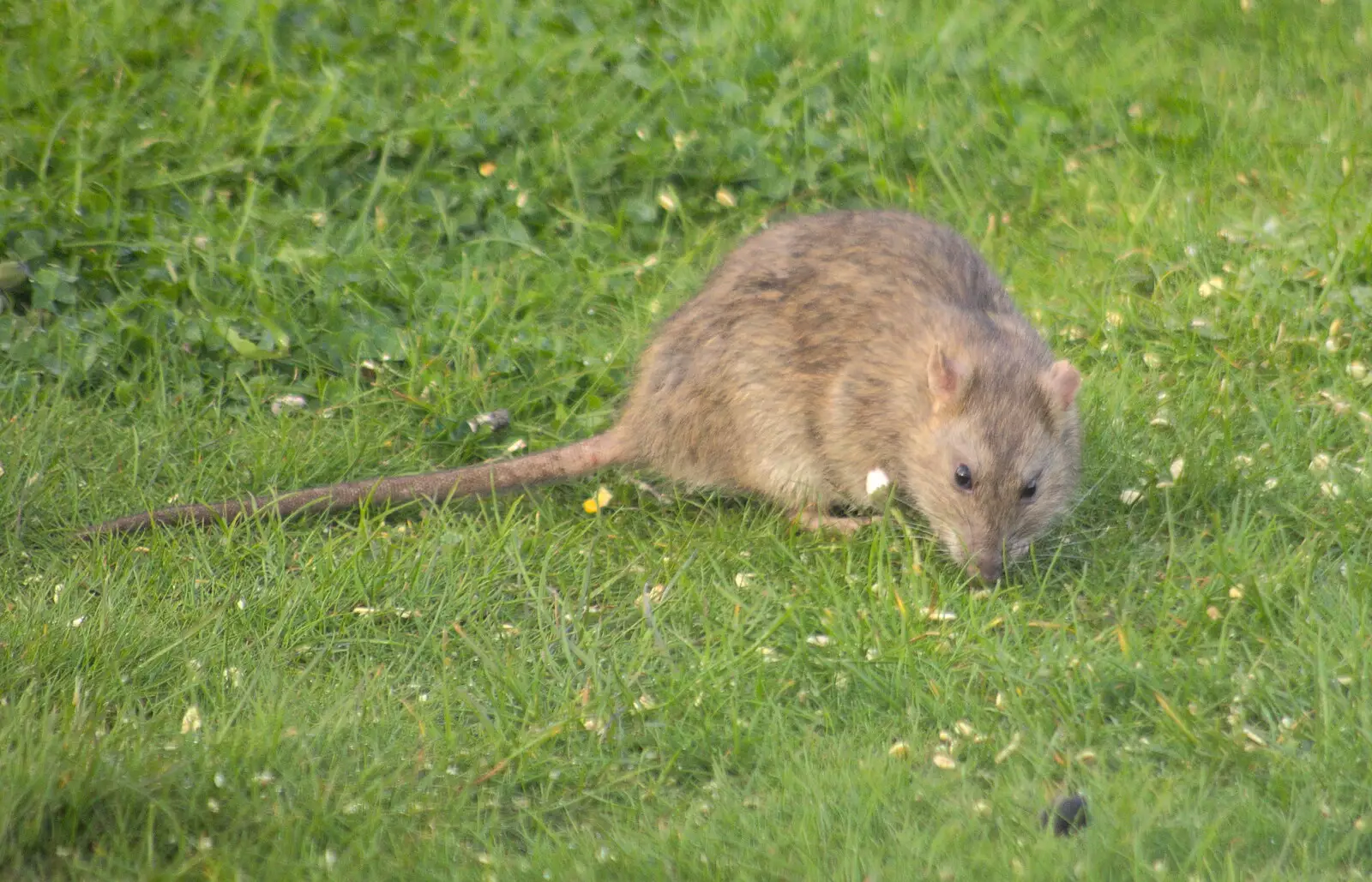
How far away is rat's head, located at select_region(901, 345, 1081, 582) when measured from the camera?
4.27 meters

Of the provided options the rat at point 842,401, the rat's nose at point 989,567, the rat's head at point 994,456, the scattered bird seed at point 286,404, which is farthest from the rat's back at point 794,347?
the scattered bird seed at point 286,404

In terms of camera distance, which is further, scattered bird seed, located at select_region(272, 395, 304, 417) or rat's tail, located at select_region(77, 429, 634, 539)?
scattered bird seed, located at select_region(272, 395, 304, 417)

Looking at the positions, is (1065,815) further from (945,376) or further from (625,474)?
(625,474)

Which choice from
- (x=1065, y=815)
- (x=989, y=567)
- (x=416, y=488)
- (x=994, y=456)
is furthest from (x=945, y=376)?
(x=416, y=488)

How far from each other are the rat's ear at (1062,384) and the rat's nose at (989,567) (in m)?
0.47

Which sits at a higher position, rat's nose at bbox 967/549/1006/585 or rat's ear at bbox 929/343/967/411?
rat's ear at bbox 929/343/967/411

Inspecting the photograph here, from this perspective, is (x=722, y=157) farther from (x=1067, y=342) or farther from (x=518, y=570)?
(x=518, y=570)

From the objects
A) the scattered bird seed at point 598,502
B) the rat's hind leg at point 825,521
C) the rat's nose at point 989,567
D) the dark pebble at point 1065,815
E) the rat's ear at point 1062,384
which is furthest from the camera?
the scattered bird seed at point 598,502

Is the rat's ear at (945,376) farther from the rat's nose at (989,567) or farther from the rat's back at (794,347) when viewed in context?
the rat's nose at (989,567)

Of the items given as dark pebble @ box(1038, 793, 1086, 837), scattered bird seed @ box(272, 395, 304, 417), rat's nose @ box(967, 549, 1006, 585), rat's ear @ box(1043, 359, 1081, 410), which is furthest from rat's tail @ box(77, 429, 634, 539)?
dark pebble @ box(1038, 793, 1086, 837)

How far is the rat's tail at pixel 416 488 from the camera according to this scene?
14.5 feet

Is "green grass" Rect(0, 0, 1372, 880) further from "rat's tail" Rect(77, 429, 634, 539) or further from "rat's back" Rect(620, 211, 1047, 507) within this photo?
"rat's back" Rect(620, 211, 1047, 507)

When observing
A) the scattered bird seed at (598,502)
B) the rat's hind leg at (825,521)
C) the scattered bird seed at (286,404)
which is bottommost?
the scattered bird seed at (286,404)

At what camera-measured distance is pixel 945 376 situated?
172 inches
